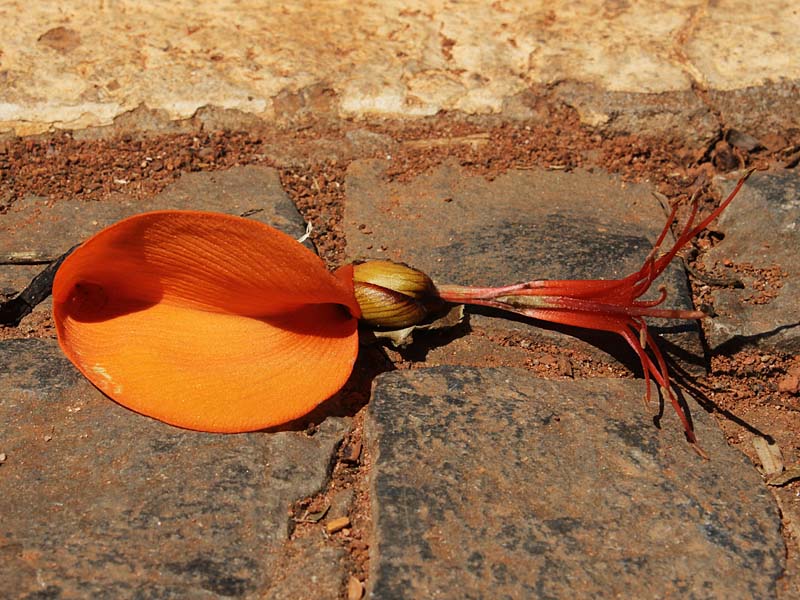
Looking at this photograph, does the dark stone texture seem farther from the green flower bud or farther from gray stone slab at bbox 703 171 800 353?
the green flower bud

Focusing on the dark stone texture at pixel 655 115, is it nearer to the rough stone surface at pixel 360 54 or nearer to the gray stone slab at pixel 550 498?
the rough stone surface at pixel 360 54

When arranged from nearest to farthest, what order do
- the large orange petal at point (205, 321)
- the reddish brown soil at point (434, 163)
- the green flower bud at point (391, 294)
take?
1. the large orange petal at point (205, 321)
2. the green flower bud at point (391, 294)
3. the reddish brown soil at point (434, 163)

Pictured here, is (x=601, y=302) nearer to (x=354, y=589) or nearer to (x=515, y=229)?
(x=515, y=229)

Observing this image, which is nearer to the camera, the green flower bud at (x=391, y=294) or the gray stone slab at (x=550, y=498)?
Answer: the gray stone slab at (x=550, y=498)

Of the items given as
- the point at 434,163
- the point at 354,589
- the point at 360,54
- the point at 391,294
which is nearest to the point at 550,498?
the point at 354,589

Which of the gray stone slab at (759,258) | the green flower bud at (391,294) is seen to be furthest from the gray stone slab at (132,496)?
the gray stone slab at (759,258)

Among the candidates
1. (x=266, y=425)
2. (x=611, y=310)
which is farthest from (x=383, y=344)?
(x=611, y=310)
